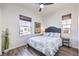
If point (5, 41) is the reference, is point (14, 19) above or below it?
above

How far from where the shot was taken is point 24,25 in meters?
1.65

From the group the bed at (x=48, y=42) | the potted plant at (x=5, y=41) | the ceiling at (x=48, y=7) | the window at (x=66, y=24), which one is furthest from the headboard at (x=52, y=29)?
the potted plant at (x=5, y=41)

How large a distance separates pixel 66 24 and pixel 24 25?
808mm

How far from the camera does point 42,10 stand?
5.32 feet

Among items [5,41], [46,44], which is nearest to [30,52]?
[46,44]

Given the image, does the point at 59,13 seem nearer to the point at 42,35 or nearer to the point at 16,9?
the point at 42,35

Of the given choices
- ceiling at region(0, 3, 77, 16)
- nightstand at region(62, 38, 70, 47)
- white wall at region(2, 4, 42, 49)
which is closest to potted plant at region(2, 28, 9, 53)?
white wall at region(2, 4, 42, 49)

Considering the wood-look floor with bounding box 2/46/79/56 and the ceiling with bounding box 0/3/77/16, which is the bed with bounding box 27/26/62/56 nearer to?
the wood-look floor with bounding box 2/46/79/56

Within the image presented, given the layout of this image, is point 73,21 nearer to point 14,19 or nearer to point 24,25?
point 24,25

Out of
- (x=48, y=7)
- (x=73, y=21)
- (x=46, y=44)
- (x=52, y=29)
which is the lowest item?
(x=46, y=44)

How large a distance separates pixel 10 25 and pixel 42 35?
0.63 metres

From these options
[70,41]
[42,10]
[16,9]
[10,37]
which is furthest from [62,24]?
[10,37]

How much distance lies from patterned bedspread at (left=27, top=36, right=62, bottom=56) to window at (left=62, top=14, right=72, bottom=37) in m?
0.21

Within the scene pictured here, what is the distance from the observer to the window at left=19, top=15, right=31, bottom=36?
1.62 m
